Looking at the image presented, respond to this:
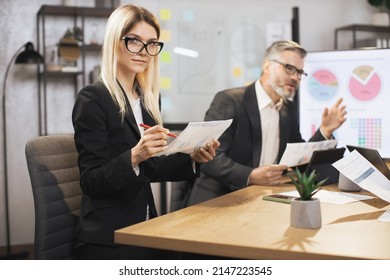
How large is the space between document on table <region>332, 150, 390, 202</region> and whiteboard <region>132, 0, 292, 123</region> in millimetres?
2616

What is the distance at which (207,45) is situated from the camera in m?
4.54

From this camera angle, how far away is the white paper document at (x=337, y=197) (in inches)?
76.5

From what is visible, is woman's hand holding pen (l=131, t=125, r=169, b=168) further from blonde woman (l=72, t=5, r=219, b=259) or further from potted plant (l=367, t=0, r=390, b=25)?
potted plant (l=367, t=0, r=390, b=25)

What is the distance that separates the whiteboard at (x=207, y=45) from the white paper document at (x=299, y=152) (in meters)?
2.08

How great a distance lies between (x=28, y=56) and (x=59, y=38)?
1.56 ft

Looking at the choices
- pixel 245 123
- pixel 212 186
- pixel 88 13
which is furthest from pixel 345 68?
pixel 88 13

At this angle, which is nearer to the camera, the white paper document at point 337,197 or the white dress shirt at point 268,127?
the white paper document at point 337,197

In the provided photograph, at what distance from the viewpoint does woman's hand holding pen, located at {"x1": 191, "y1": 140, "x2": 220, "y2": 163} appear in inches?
78.5

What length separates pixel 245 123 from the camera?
2766mm

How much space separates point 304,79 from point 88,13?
1.70 meters

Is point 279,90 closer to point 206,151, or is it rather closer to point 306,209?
point 206,151

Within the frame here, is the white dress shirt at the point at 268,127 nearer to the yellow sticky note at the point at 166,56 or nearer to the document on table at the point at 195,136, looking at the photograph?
the document on table at the point at 195,136

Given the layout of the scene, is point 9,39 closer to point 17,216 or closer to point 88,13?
point 88,13

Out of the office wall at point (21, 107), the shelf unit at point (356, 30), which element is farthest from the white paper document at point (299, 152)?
the shelf unit at point (356, 30)
